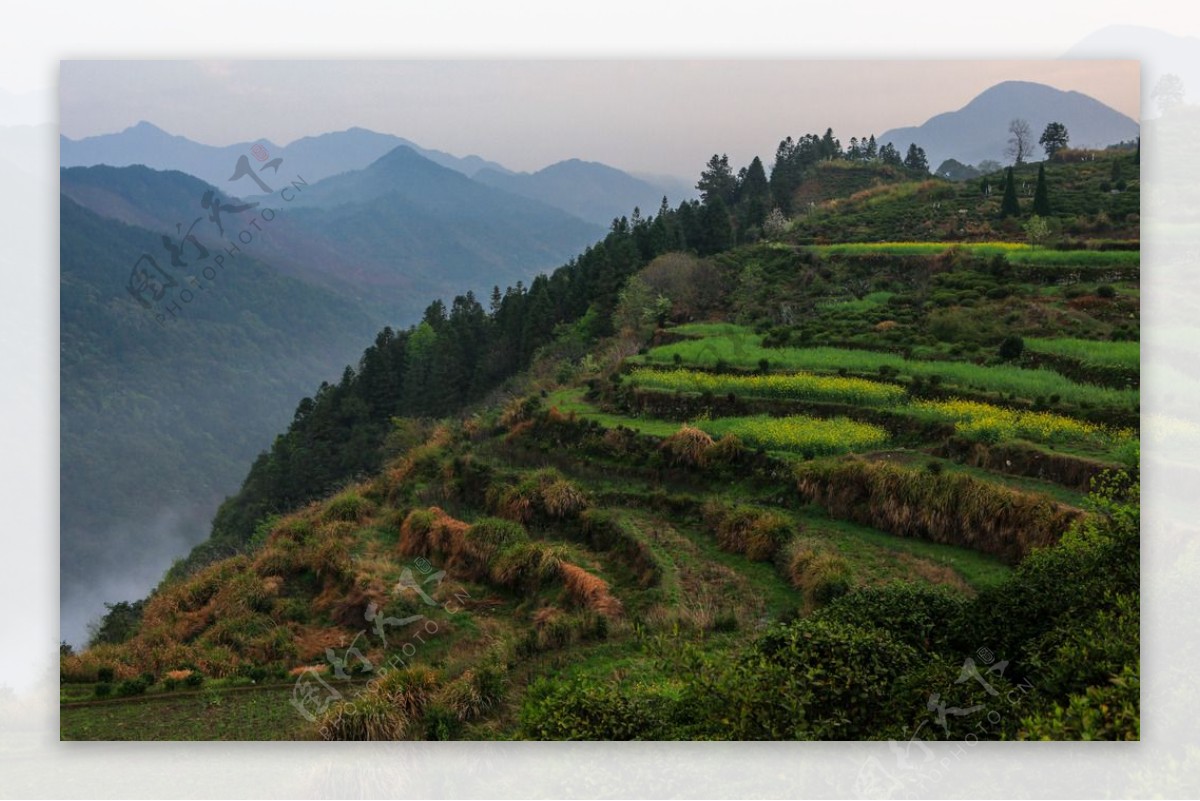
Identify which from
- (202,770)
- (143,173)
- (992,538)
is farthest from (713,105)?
(202,770)

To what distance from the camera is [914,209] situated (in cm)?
855

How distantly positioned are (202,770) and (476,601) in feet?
7.19

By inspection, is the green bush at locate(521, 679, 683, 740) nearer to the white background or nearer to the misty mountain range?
the white background

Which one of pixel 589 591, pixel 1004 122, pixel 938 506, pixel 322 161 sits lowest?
pixel 589 591

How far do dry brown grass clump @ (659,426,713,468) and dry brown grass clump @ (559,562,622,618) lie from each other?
4.06 feet

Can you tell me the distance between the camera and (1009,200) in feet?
26.5

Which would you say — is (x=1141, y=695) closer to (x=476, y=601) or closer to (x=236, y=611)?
(x=476, y=601)

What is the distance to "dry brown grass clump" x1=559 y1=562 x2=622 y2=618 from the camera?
680 centimetres

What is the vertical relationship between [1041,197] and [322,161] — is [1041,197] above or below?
below

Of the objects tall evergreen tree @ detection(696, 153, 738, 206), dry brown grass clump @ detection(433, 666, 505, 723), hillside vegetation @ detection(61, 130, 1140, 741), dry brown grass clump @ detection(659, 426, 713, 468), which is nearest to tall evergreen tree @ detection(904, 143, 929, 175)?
hillside vegetation @ detection(61, 130, 1140, 741)

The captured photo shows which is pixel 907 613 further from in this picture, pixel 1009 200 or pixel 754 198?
pixel 754 198

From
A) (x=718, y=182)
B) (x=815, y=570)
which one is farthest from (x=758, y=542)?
(x=718, y=182)

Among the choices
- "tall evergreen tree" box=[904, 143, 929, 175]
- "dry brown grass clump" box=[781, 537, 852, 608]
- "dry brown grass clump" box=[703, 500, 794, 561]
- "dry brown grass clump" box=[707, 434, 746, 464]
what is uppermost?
"tall evergreen tree" box=[904, 143, 929, 175]

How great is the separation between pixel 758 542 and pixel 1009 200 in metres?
3.89
